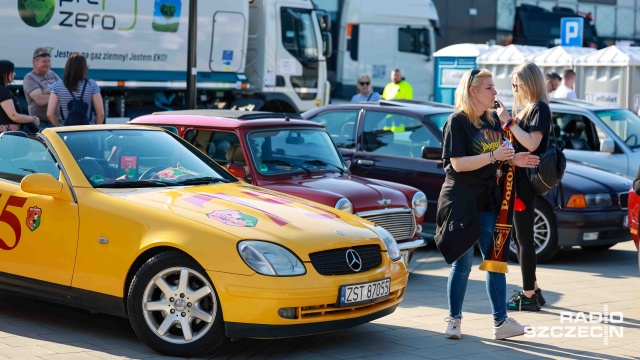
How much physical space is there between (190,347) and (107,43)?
536 inches

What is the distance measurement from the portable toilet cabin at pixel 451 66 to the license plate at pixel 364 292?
46.8ft

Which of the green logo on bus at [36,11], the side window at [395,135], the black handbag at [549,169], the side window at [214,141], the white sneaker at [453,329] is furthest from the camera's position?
the green logo on bus at [36,11]

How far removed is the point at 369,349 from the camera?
265 inches

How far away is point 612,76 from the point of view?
17750mm

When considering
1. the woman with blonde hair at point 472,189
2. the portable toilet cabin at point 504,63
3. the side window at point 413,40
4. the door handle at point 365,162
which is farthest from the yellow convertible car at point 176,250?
the side window at point 413,40

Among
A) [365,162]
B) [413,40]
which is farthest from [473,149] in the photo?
[413,40]

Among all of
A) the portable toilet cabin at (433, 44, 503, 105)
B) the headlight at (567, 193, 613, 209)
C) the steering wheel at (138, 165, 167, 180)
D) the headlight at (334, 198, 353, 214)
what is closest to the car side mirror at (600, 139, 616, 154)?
the headlight at (567, 193, 613, 209)

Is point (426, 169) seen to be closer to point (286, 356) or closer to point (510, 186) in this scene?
point (510, 186)

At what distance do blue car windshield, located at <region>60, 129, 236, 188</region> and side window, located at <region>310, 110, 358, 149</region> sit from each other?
403 centimetres

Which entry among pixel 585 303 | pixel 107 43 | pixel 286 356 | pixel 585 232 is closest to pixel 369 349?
pixel 286 356

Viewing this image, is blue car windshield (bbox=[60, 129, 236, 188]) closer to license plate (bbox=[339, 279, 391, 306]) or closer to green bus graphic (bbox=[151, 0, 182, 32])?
license plate (bbox=[339, 279, 391, 306])

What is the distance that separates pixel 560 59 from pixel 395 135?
8.27m

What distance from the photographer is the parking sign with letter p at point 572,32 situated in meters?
22.3

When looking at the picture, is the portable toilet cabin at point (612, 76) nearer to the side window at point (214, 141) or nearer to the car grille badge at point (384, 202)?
the car grille badge at point (384, 202)
